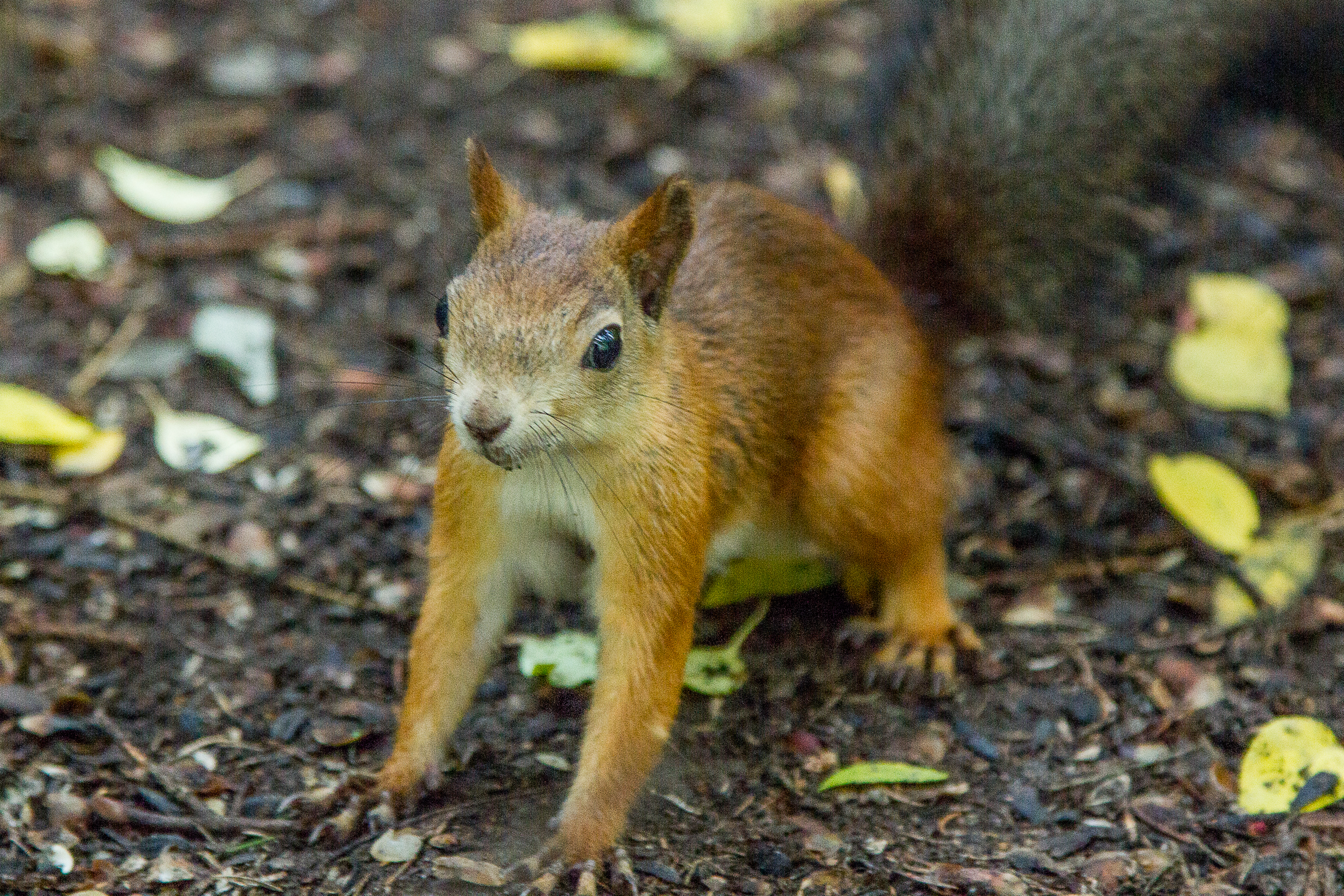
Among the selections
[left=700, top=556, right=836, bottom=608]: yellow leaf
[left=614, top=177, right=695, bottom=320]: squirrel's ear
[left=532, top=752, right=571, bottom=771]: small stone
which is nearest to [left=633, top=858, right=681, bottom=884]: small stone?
[left=532, top=752, right=571, bottom=771]: small stone

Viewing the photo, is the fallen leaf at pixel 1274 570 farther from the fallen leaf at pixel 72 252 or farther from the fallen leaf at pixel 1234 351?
the fallen leaf at pixel 72 252

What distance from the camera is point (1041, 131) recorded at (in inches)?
130

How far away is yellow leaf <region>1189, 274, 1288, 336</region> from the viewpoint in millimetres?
4094

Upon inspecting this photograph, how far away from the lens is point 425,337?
384cm

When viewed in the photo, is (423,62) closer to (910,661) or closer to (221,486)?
(221,486)

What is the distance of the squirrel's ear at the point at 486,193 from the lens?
2.47m

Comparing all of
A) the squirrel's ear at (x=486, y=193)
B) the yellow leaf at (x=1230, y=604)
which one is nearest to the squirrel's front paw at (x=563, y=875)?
the squirrel's ear at (x=486, y=193)

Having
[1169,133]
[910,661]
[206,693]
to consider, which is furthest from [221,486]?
[1169,133]

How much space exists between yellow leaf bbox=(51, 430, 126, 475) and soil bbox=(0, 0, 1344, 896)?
0.04 m

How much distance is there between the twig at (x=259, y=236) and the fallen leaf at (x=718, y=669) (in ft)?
5.50

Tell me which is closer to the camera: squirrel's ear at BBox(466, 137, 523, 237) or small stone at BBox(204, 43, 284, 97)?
squirrel's ear at BBox(466, 137, 523, 237)

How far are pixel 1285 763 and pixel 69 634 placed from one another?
89.4 inches

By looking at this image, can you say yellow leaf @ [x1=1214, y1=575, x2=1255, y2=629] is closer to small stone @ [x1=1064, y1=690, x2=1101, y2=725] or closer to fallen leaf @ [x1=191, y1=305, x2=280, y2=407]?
small stone @ [x1=1064, y1=690, x2=1101, y2=725]

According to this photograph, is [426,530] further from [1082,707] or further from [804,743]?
[1082,707]
